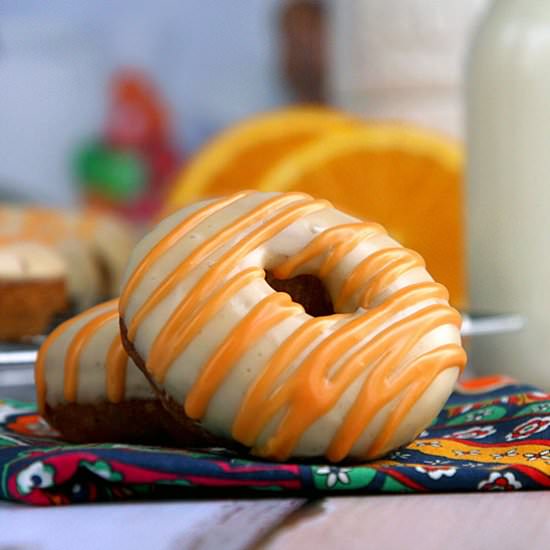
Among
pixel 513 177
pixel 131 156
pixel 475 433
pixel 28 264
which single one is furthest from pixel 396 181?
pixel 131 156

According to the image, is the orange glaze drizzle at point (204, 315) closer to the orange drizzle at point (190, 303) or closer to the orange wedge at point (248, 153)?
the orange drizzle at point (190, 303)

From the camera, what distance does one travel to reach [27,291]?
1.06 m

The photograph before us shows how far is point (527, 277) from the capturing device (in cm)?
95

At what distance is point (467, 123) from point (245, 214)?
0.54 meters

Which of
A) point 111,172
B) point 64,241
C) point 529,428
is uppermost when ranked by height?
point 529,428

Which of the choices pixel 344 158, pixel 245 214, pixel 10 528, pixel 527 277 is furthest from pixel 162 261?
pixel 344 158

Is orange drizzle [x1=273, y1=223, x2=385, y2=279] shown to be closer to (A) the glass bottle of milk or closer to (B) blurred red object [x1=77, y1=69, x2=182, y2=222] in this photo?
(A) the glass bottle of milk

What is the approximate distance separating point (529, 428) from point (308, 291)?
0.15m

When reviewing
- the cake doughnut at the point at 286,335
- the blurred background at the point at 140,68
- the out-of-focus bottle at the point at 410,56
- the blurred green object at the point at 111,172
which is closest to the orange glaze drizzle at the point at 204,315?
the cake doughnut at the point at 286,335

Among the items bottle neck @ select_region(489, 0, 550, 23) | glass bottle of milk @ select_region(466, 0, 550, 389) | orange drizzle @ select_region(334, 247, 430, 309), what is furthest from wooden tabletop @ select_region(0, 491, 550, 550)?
bottle neck @ select_region(489, 0, 550, 23)

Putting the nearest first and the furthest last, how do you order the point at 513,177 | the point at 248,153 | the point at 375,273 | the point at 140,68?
the point at 375,273
the point at 513,177
the point at 248,153
the point at 140,68

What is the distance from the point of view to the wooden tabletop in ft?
1.30

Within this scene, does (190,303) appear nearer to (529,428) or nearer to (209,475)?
(209,475)

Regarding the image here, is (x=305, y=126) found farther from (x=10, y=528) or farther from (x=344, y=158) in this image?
(x=10, y=528)
